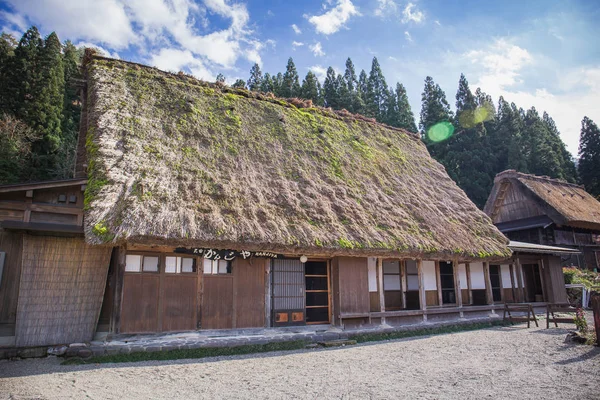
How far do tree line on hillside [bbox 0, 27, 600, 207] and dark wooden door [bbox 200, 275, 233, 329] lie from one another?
16214 mm

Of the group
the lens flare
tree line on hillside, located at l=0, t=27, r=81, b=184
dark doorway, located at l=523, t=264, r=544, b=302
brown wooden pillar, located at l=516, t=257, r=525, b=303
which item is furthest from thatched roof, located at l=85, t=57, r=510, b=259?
the lens flare

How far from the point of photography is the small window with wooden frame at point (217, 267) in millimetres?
8070

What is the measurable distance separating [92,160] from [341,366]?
6.17 metres

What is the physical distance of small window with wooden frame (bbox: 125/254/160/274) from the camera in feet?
24.5

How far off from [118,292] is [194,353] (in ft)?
6.43

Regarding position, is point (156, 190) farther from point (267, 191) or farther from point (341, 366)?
point (341, 366)

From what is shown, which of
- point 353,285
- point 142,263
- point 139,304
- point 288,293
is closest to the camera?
point 139,304

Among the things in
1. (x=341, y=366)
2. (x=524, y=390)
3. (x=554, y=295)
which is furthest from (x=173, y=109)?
(x=554, y=295)

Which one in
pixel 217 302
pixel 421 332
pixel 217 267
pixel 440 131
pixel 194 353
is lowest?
pixel 421 332

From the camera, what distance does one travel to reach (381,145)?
1400 centimetres

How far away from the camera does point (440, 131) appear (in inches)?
1190

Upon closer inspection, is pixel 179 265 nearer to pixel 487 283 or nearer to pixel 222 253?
pixel 222 253

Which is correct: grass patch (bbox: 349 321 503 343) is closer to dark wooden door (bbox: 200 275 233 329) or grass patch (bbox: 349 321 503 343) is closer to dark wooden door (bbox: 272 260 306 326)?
dark wooden door (bbox: 272 260 306 326)

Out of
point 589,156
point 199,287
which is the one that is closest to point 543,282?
point 199,287
